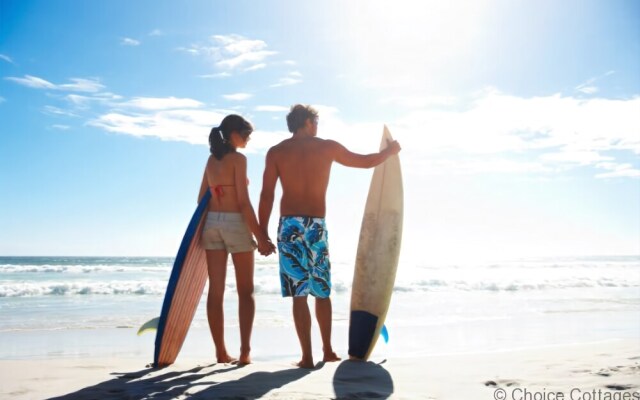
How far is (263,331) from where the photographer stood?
22.9 feet

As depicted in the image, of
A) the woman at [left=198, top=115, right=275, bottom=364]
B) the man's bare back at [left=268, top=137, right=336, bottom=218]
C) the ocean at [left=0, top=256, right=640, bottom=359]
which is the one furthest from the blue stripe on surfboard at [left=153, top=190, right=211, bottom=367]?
the ocean at [left=0, top=256, right=640, bottom=359]

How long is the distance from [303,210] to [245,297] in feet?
2.41

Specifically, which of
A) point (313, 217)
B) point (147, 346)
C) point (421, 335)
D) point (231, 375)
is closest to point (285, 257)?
point (313, 217)

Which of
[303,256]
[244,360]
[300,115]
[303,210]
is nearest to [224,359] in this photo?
[244,360]

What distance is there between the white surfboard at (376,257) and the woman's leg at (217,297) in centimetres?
96

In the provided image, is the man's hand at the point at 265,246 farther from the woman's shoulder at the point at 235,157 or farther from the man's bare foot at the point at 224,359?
the man's bare foot at the point at 224,359

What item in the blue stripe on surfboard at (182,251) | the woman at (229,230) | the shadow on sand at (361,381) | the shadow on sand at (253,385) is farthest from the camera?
the blue stripe on surfboard at (182,251)

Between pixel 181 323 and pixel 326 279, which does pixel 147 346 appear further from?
pixel 326 279

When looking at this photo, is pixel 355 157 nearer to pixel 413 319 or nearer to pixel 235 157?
pixel 235 157

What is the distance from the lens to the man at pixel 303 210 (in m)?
3.81

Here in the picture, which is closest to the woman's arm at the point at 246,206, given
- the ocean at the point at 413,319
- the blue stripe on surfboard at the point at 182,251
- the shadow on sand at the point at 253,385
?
the blue stripe on surfboard at the point at 182,251

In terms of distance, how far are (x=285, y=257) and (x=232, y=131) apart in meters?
0.96

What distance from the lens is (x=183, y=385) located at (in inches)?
126

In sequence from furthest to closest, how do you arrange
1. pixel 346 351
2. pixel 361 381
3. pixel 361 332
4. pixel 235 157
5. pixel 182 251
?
pixel 346 351, pixel 361 332, pixel 182 251, pixel 235 157, pixel 361 381
